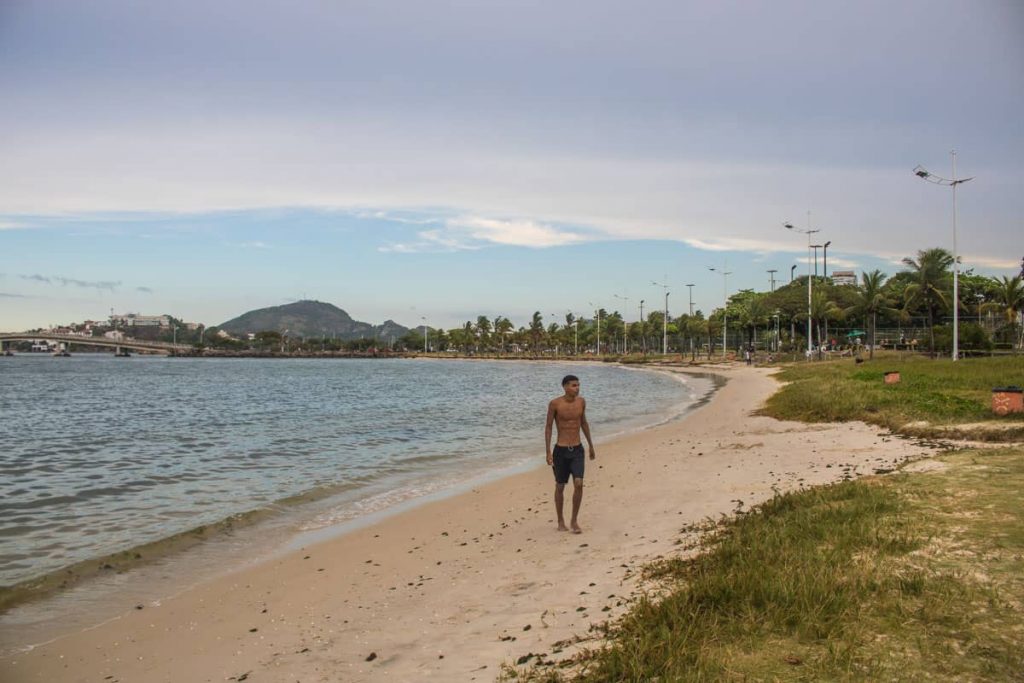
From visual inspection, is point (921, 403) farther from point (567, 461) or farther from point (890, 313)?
point (890, 313)

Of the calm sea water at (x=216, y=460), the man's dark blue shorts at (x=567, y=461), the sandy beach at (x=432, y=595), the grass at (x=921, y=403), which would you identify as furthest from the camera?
the grass at (x=921, y=403)

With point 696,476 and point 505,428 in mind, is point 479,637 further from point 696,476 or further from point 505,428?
point 505,428

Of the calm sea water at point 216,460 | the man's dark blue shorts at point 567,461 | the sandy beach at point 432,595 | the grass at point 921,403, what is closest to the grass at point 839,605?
the sandy beach at point 432,595

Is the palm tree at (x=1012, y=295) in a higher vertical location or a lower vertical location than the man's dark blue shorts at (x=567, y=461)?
higher

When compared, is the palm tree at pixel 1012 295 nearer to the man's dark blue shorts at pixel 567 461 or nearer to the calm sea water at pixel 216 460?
the calm sea water at pixel 216 460

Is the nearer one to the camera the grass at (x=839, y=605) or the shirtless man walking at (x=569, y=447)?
the grass at (x=839, y=605)

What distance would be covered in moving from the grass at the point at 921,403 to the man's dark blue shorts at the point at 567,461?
9.93 metres

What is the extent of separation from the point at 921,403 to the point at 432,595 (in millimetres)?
17844

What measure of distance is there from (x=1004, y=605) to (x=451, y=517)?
881 centimetres

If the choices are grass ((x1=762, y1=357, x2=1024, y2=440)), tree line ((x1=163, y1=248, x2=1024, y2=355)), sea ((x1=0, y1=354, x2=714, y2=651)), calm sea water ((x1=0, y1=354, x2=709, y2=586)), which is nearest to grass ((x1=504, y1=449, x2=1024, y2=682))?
sea ((x1=0, y1=354, x2=714, y2=651))

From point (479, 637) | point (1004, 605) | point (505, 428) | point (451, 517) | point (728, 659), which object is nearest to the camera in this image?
point (728, 659)

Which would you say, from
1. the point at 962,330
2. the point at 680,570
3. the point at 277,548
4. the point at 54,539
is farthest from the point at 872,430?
the point at 962,330

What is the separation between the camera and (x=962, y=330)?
192 ft

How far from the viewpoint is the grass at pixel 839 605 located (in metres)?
4.59
